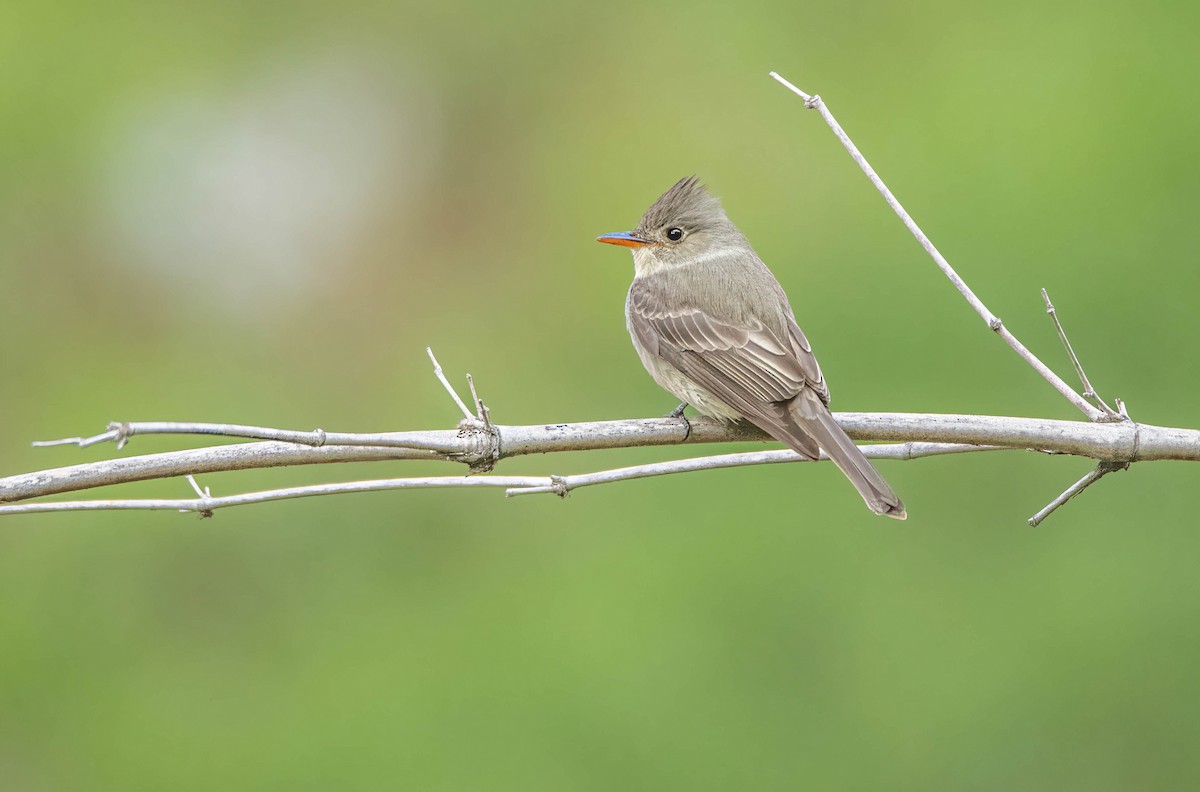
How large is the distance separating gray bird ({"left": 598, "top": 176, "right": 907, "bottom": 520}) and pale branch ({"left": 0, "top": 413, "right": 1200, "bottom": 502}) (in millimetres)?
331

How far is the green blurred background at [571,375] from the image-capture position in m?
6.54

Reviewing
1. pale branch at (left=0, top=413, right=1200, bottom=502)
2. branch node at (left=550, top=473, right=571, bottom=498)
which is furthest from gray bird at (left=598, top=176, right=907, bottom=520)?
branch node at (left=550, top=473, right=571, bottom=498)

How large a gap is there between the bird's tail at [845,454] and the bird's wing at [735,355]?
5 cm

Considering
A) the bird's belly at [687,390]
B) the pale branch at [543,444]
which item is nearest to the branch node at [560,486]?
the pale branch at [543,444]

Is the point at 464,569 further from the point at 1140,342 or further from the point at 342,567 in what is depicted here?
the point at 1140,342

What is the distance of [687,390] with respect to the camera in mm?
5379

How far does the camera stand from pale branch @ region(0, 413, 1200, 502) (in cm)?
364

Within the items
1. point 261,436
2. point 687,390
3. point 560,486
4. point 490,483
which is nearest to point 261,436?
point 261,436

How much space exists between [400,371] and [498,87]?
2.03 metres

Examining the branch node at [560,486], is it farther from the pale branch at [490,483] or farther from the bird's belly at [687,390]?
the bird's belly at [687,390]

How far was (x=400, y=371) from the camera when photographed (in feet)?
26.9

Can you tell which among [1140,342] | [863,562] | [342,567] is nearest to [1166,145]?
[1140,342]

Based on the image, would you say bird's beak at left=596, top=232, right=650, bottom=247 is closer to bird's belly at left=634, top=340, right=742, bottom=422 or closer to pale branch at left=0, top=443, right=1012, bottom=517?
bird's belly at left=634, top=340, right=742, bottom=422

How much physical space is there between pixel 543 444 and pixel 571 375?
154 inches
